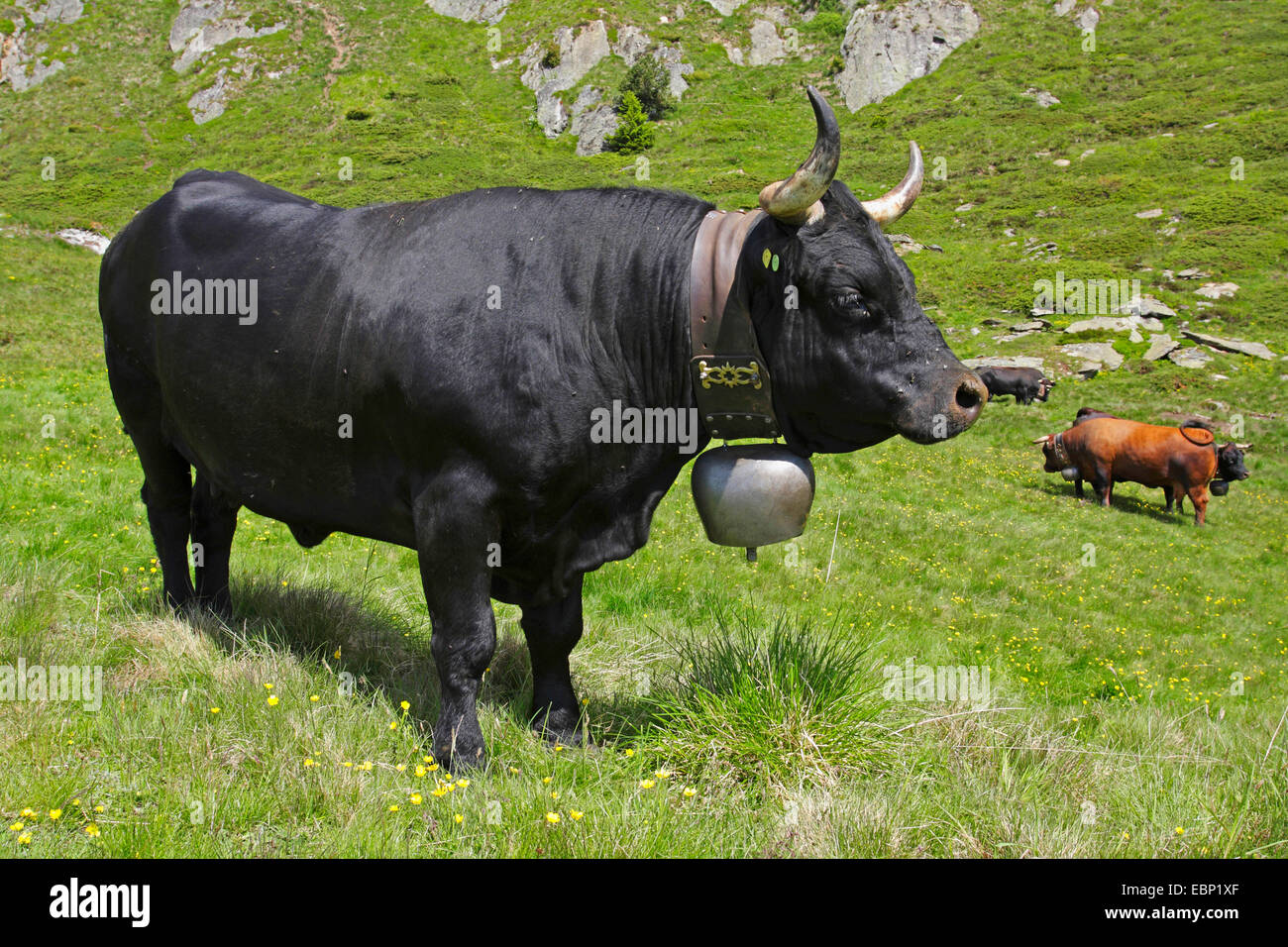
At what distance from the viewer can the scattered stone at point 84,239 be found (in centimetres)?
2820

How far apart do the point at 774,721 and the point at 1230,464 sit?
1805 cm

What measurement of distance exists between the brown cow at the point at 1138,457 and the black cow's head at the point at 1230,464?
74 cm

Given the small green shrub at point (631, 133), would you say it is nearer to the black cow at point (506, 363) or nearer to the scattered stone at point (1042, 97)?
the scattered stone at point (1042, 97)

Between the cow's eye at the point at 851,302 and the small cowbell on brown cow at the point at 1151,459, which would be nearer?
the cow's eye at the point at 851,302

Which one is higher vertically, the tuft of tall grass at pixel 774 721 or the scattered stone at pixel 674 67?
the scattered stone at pixel 674 67

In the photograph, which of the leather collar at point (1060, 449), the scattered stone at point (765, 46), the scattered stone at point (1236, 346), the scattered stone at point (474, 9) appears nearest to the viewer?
the leather collar at point (1060, 449)

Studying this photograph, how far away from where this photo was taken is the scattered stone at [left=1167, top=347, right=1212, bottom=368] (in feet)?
94.6

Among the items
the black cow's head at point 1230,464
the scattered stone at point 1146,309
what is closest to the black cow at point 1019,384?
the black cow's head at point 1230,464

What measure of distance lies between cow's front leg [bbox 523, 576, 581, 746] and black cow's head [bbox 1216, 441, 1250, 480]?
17.7 m

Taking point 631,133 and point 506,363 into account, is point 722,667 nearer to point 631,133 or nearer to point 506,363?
point 506,363

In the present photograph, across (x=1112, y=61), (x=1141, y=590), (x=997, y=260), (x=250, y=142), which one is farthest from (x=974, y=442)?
(x=1112, y=61)

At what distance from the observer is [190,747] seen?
387 cm
